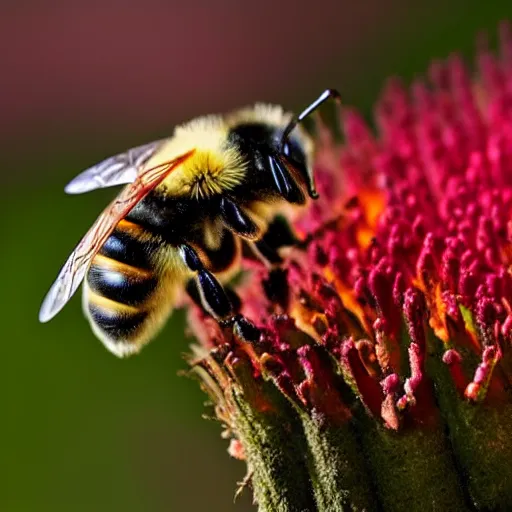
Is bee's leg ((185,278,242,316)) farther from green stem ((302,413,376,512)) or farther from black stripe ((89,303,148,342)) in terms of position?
green stem ((302,413,376,512))

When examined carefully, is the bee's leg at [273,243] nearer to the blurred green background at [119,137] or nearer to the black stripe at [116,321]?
the black stripe at [116,321]

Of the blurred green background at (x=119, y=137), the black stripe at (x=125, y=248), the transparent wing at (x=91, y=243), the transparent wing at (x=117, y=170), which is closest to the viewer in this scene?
the transparent wing at (x=91, y=243)

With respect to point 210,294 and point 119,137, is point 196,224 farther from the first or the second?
point 119,137

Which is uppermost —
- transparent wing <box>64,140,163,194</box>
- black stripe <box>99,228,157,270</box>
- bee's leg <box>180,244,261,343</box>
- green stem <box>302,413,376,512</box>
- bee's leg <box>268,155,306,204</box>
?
transparent wing <box>64,140,163,194</box>

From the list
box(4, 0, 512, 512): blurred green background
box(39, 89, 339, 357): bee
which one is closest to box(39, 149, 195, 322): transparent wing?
box(39, 89, 339, 357): bee

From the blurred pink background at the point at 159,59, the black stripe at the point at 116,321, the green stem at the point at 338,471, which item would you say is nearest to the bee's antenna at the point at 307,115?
the black stripe at the point at 116,321

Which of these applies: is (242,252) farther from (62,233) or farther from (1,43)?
(1,43)

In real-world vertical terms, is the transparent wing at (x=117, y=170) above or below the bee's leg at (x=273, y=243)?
above
